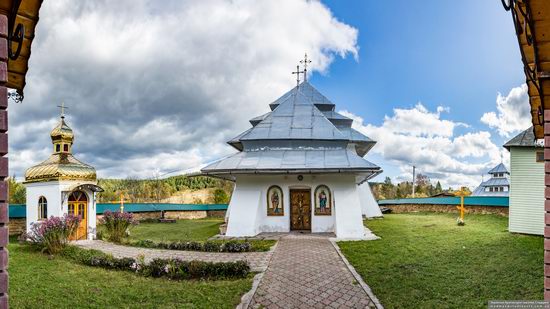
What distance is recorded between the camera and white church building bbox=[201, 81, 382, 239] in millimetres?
13633

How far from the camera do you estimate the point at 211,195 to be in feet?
115

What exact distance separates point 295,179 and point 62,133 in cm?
983

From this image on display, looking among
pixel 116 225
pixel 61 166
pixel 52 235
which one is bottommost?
pixel 116 225

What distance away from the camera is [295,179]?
576 inches

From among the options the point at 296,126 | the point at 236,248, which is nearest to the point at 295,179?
the point at 296,126

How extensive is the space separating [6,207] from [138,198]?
3749 centimetres

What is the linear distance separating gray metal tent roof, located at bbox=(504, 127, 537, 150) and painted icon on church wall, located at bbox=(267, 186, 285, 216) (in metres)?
8.99

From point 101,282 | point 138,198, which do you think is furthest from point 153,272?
point 138,198

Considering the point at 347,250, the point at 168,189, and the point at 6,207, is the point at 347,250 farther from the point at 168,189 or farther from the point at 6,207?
the point at 168,189

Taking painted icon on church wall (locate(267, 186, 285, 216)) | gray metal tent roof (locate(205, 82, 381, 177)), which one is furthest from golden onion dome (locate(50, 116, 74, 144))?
painted icon on church wall (locate(267, 186, 285, 216))

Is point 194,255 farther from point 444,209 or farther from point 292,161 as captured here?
point 444,209

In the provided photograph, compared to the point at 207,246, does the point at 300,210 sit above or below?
above

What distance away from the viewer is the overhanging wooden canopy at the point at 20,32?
2.70m

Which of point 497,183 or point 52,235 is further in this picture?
point 497,183
